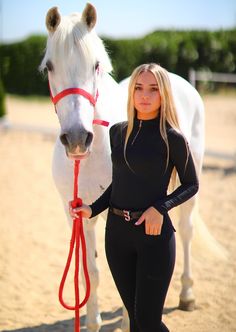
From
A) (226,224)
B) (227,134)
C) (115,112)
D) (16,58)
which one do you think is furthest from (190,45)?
(115,112)

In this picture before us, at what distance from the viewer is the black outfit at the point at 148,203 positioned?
195 centimetres

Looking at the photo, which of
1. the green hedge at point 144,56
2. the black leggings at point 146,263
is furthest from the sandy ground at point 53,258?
the green hedge at point 144,56

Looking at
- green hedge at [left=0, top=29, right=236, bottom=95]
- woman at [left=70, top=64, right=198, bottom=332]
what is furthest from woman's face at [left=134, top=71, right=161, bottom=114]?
green hedge at [left=0, top=29, right=236, bottom=95]

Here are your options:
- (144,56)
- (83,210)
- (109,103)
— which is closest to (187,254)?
(109,103)

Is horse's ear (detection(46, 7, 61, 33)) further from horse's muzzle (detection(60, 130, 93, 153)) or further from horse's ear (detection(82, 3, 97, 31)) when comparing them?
horse's muzzle (detection(60, 130, 93, 153))

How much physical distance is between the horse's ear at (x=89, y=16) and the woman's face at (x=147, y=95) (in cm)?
47

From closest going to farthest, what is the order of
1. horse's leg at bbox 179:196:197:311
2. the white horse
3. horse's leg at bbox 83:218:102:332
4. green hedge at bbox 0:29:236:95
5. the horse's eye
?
the white horse < the horse's eye < horse's leg at bbox 83:218:102:332 < horse's leg at bbox 179:196:197:311 < green hedge at bbox 0:29:236:95

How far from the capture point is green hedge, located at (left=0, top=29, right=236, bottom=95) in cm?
2202

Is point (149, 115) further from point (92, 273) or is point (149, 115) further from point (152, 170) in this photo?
point (92, 273)

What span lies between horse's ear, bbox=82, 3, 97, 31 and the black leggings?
103 centimetres

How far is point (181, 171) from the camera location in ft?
6.50

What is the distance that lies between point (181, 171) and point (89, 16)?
3.19 ft

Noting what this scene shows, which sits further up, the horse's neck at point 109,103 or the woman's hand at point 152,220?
the horse's neck at point 109,103

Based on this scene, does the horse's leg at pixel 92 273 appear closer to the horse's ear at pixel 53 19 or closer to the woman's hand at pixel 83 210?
the woman's hand at pixel 83 210
